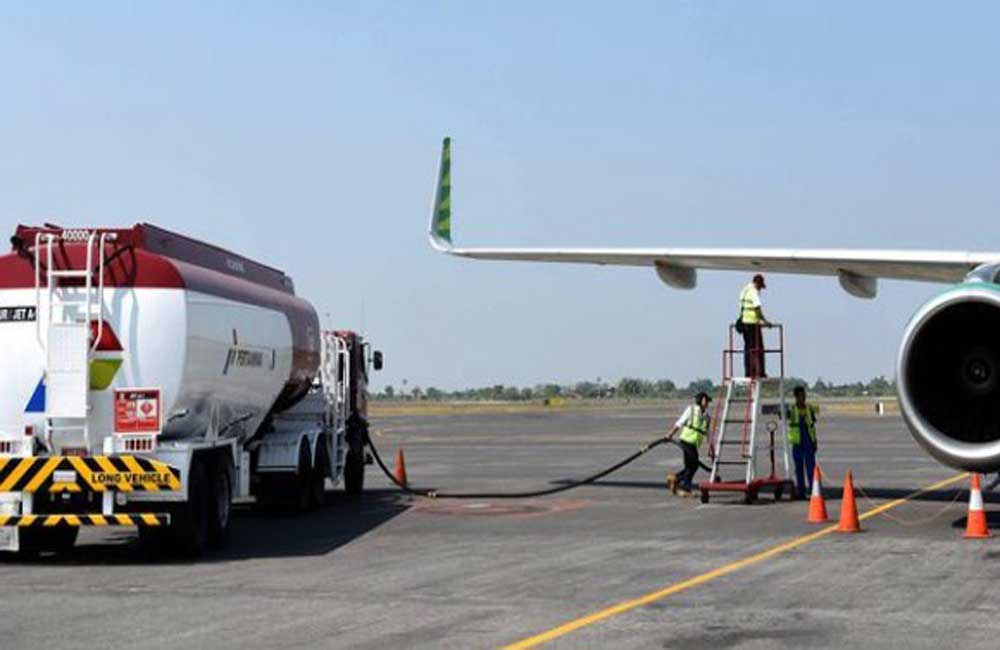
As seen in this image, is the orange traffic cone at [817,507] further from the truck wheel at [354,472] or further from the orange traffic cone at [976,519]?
the truck wheel at [354,472]

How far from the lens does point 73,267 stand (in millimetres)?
15531

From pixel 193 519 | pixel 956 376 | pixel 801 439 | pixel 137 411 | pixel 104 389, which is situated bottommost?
pixel 193 519

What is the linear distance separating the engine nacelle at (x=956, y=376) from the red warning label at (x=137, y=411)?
7.76m

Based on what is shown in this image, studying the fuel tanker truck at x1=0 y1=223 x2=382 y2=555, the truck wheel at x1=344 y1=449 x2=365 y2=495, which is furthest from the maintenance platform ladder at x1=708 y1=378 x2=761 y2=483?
the fuel tanker truck at x1=0 y1=223 x2=382 y2=555

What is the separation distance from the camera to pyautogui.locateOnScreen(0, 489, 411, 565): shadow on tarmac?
15868 millimetres

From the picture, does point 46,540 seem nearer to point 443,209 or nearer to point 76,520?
point 76,520

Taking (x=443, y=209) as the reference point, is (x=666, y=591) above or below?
below

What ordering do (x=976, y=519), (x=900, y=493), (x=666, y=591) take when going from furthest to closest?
(x=900, y=493), (x=976, y=519), (x=666, y=591)

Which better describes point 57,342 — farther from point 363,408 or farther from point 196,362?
point 363,408

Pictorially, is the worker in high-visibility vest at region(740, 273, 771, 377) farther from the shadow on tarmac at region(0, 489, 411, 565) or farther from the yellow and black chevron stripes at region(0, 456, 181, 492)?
the yellow and black chevron stripes at region(0, 456, 181, 492)

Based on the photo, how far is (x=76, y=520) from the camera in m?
15.1

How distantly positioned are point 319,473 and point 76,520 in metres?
7.73

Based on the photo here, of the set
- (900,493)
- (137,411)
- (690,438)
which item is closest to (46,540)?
(137,411)

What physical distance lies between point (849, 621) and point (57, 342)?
859 centimetres
